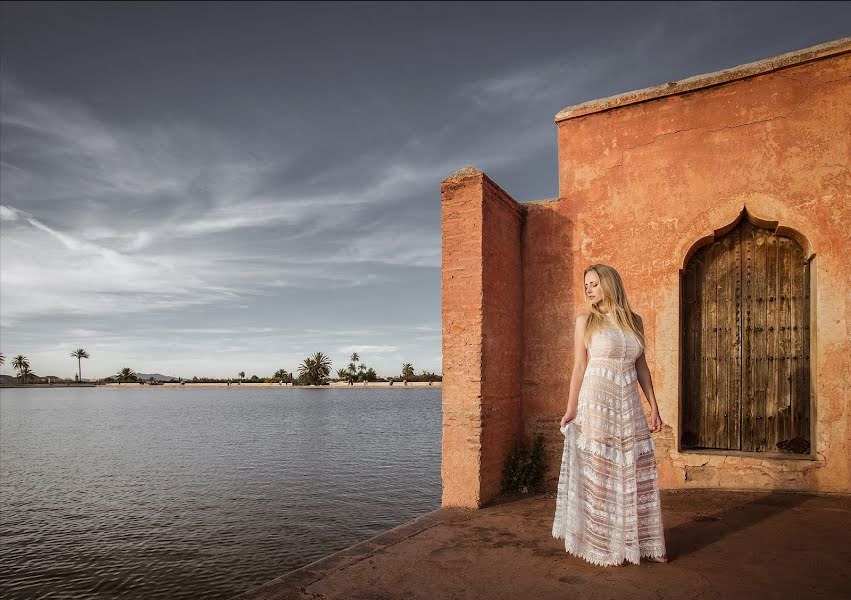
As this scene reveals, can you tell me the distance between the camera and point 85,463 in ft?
59.7

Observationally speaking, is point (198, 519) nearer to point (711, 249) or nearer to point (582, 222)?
point (582, 222)

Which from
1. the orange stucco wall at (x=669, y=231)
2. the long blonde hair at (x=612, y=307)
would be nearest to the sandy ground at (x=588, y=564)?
the orange stucco wall at (x=669, y=231)

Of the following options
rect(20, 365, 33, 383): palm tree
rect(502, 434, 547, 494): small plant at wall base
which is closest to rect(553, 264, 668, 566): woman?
rect(502, 434, 547, 494): small plant at wall base

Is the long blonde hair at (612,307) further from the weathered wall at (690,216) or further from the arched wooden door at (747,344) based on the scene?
the arched wooden door at (747,344)

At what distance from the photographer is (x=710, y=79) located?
6.23m

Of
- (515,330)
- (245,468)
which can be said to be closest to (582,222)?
(515,330)

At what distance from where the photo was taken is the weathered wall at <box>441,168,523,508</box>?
5906 mm

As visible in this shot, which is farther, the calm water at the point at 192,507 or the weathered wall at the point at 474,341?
the calm water at the point at 192,507

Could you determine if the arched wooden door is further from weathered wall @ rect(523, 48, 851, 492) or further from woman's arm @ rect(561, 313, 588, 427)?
woman's arm @ rect(561, 313, 588, 427)

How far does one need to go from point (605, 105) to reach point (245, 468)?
14.8 meters

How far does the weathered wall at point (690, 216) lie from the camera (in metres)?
5.65

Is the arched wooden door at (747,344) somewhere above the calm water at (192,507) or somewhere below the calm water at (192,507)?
above

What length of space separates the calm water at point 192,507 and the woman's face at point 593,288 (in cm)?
603

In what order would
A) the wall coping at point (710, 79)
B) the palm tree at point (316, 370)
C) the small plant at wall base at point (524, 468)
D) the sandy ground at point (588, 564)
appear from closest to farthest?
the sandy ground at point (588, 564) < the wall coping at point (710, 79) < the small plant at wall base at point (524, 468) < the palm tree at point (316, 370)
